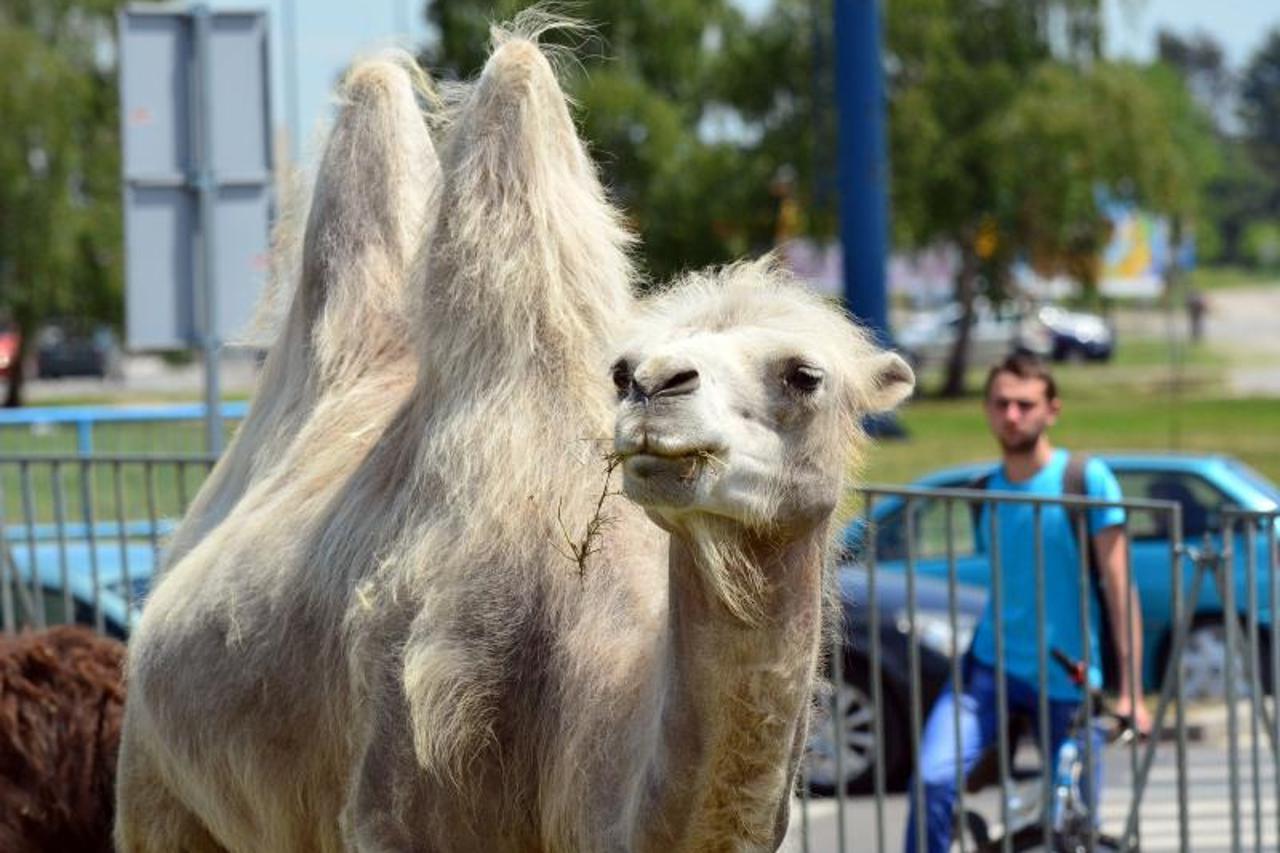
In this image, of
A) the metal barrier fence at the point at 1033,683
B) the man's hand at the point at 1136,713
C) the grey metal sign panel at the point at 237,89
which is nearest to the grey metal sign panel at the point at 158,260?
the grey metal sign panel at the point at 237,89

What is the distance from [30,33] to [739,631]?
4165cm

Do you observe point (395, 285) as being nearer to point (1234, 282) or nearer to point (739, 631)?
point (739, 631)

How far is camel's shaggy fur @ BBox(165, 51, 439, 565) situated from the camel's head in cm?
185

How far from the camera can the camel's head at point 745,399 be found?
3.61 meters

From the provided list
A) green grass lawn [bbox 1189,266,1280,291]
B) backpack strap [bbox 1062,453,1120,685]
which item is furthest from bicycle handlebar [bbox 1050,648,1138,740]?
green grass lawn [bbox 1189,266,1280,291]

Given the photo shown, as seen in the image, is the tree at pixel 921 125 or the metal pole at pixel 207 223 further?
the tree at pixel 921 125

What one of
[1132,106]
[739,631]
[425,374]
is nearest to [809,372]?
[739,631]

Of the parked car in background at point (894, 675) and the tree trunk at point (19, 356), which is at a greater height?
the tree trunk at point (19, 356)

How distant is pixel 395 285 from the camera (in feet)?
19.7

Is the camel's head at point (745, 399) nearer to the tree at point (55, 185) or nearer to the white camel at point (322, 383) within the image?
the white camel at point (322, 383)

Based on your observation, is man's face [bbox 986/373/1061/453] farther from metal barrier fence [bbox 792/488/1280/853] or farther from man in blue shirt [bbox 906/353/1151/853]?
metal barrier fence [bbox 792/488/1280/853]

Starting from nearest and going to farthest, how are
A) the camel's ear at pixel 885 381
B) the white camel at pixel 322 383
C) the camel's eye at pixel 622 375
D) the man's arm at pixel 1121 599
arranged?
the camel's eye at pixel 622 375, the camel's ear at pixel 885 381, the white camel at pixel 322 383, the man's arm at pixel 1121 599

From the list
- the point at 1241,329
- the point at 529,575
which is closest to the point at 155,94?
the point at 529,575

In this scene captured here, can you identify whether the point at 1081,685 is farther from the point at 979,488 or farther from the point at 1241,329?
the point at 1241,329
